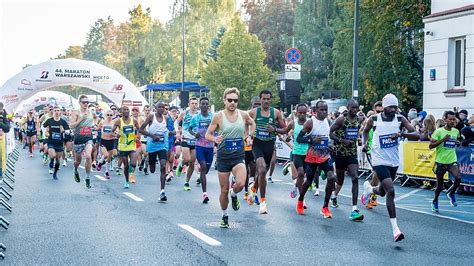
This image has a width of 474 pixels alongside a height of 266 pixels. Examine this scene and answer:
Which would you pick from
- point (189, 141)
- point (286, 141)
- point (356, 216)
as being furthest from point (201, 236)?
point (189, 141)

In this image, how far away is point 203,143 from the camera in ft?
49.6

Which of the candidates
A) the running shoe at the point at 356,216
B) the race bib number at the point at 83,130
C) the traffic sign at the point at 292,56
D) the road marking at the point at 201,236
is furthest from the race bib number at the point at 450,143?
the traffic sign at the point at 292,56

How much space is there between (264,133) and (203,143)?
2.26m

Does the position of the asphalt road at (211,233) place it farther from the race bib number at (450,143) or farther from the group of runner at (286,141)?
the race bib number at (450,143)

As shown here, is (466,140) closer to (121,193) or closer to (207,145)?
(207,145)

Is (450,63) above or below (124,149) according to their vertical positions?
above

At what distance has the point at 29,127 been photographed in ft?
114

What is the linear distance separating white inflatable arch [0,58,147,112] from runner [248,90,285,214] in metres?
30.6

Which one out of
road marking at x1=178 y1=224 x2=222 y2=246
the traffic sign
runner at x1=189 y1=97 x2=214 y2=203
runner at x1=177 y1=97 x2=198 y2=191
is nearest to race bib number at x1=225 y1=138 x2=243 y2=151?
road marking at x1=178 y1=224 x2=222 y2=246

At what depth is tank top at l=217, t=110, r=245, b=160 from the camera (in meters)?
11.2

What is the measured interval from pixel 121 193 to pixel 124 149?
1.51 meters

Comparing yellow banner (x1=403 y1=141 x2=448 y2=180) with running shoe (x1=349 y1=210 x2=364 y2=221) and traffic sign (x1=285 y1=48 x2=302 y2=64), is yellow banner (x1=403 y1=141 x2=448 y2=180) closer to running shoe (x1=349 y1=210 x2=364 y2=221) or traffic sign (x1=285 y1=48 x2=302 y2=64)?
traffic sign (x1=285 y1=48 x2=302 y2=64)

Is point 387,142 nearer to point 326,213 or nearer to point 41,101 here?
point 326,213

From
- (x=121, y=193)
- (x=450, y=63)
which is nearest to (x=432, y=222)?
(x=121, y=193)
